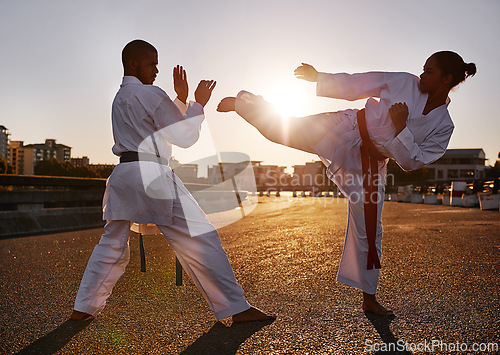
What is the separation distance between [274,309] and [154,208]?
116cm

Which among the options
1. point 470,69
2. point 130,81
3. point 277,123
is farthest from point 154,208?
point 470,69

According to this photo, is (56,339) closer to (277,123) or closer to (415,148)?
(277,123)

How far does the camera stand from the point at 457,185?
24.1 meters

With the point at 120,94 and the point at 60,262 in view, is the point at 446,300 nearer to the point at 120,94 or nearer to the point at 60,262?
the point at 120,94

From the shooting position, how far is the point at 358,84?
11.1ft

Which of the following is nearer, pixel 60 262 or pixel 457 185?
pixel 60 262

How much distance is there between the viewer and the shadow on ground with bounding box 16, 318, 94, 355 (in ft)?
8.00

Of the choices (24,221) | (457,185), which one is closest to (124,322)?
(24,221)

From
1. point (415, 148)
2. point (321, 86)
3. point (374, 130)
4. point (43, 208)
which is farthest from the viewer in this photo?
point (43, 208)

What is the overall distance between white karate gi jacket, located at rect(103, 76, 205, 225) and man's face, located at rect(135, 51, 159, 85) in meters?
0.18

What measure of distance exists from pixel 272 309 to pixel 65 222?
9649 mm

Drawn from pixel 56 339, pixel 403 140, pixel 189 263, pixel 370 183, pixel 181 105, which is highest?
pixel 181 105

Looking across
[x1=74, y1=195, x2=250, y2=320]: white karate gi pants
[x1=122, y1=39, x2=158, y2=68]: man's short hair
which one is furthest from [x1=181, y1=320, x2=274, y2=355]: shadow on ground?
[x1=122, y1=39, x2=158, y2=68]: man's short hair

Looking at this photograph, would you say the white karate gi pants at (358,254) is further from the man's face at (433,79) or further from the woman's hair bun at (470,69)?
the woman's hair bun at (470,69)
